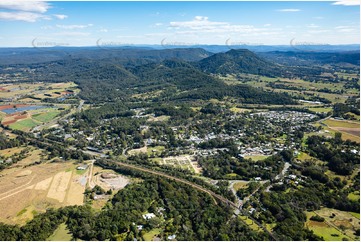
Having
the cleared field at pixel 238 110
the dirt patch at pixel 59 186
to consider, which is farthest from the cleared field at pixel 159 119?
the dirt patch at pixel 59 186

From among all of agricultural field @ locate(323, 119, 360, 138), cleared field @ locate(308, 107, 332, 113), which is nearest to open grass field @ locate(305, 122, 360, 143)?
agricultural field @ locate(323, 119, 360, 138)

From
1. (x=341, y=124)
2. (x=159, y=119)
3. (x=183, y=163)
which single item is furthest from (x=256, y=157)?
(x=159, y=119)

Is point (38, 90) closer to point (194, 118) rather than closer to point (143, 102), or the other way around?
point (143, 102)

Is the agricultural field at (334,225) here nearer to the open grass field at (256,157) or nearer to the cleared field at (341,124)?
the open grass field at (256,157)

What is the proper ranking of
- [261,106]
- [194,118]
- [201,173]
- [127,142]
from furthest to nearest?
[261,106]
[194,118]
[127,142]
[201,173]

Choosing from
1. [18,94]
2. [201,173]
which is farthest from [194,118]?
[18,94]
